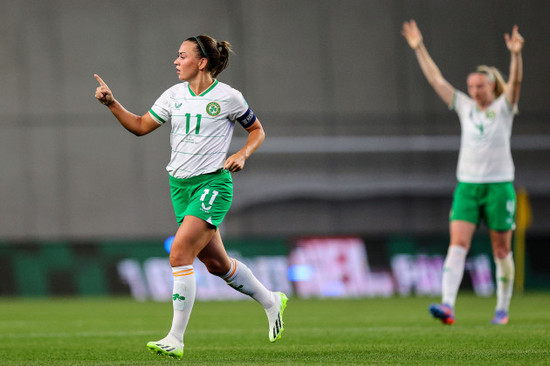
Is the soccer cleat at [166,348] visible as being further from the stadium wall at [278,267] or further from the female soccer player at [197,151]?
the stadium wall at [278,267]

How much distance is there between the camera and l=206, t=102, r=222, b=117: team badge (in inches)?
261

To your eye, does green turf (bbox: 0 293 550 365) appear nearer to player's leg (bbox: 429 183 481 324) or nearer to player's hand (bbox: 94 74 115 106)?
player's leg (bbox: 429 183 481 324)

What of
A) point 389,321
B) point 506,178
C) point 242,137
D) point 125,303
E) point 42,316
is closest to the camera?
point 506,178

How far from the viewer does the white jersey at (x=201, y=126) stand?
6.56 meters

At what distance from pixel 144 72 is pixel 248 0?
8.86 feet

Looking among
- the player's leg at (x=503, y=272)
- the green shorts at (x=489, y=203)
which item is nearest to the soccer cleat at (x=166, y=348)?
the green shorts at (x=489, y=203)

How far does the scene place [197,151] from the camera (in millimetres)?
6559

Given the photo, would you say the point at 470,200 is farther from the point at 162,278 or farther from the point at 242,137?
the point at 242,137

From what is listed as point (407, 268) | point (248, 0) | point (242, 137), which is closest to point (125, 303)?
point (407, 268)

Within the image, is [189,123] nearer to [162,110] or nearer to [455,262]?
[162,110]

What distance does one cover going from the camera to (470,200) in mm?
9008

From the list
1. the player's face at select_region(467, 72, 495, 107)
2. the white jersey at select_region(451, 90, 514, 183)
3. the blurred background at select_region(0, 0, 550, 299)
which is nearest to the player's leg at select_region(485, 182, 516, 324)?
the white jersey at select_region(451, 90, 514, 183)

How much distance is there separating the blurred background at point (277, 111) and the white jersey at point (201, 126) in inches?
553

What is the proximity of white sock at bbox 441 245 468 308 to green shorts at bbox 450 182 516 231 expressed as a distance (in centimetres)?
30
